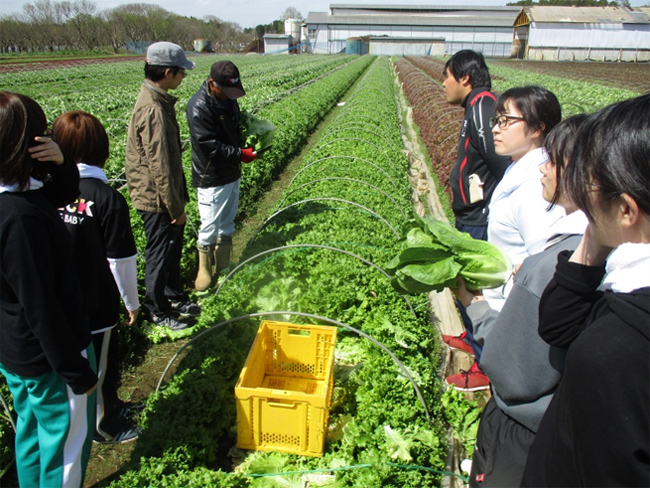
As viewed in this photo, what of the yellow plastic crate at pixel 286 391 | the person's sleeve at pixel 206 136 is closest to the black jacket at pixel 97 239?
the yellow plastic crate at pixel 286 391

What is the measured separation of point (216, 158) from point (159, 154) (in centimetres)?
104

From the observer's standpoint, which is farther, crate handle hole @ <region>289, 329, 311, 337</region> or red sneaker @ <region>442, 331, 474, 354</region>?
red sneaker @ <region>442, 331, 474, 354</region>

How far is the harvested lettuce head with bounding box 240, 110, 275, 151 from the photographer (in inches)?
234

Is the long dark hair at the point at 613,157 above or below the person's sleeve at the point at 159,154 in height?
above

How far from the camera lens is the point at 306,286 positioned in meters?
5.25

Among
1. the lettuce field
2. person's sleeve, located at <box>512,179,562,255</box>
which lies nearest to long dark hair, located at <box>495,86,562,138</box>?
person's sleeve, located at <box>512,179,562,255</box>

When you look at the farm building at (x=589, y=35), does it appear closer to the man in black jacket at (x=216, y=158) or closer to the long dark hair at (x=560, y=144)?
the man in black jacket at (x=216, y=158)

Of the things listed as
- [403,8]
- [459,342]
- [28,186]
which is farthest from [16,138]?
[403,8]

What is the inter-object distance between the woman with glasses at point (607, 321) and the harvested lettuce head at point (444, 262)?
38.1 inches

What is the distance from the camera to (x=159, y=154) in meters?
4.30

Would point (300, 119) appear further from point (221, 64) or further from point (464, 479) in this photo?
point (464, 479)

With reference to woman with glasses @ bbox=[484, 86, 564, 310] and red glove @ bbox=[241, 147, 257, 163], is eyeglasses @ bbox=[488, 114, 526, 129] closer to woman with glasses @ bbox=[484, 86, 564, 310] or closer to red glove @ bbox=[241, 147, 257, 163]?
woman with glasses @ bbox=[484, 86, 564, 310]

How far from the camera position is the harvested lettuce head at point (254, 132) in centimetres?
595

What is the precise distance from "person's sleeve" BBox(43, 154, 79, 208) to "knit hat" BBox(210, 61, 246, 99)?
278 cm
